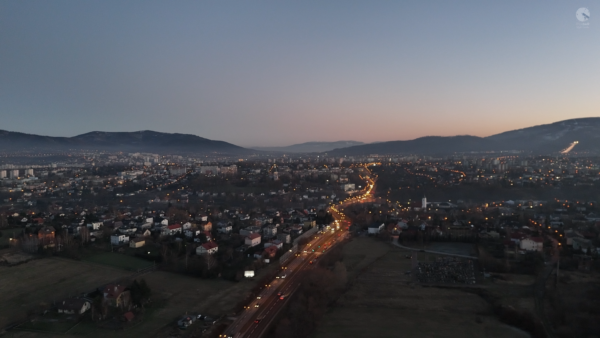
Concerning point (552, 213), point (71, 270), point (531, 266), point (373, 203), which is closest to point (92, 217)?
point (71, 270)

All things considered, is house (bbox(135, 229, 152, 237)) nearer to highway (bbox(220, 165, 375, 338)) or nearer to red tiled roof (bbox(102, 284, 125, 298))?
highway (bbox(220, 165, 375, 338))

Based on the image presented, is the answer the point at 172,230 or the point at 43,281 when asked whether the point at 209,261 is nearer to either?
the point at 43,281

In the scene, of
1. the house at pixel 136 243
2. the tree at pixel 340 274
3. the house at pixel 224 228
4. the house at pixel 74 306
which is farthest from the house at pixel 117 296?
the house at pixel 224 228

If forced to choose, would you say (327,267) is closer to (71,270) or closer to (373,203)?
(71,270)

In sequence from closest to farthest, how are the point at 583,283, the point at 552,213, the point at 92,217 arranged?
the point at 583,283 → the point at 92,217 → the point at 552,213

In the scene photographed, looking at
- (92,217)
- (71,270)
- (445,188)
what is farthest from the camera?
(445,188)

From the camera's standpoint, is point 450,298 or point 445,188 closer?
point 450,298

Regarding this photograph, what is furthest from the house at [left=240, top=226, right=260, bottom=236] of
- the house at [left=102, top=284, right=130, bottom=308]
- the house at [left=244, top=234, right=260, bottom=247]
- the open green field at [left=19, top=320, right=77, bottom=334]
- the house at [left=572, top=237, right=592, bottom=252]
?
the house at [left=572, top=237, right=592, bottom=252]

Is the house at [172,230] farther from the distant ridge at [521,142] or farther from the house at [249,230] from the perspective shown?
the distant ridge at [521,142]
